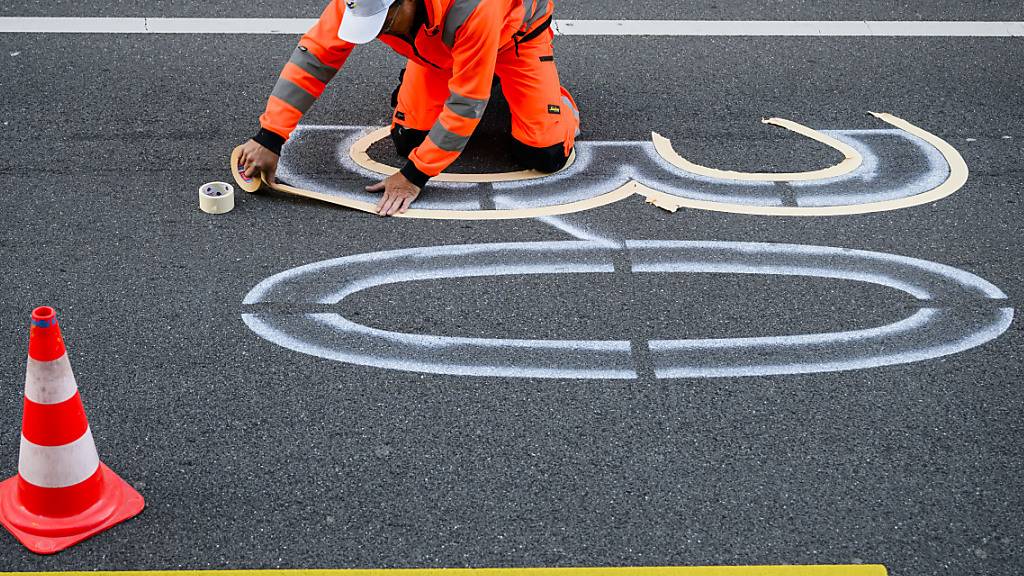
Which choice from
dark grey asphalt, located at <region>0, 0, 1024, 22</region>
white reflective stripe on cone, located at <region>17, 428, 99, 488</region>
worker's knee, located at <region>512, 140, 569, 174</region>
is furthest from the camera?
dark grey asphalt, located at <region>0, 0, 1024, 22</region>

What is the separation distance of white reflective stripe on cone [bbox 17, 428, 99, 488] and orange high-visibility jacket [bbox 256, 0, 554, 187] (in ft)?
7.55

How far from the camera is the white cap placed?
4793 millimetres

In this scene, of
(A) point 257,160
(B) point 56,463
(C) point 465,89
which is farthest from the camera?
(A) point 257,160

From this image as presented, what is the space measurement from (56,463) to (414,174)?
8.23 feet

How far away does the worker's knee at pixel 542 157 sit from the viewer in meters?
5.74

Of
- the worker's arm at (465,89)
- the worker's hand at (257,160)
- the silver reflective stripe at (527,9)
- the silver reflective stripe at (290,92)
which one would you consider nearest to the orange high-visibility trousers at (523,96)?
the silver reflective stripe at (527,9)

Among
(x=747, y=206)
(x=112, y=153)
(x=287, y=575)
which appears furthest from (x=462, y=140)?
(x=287, y=575)

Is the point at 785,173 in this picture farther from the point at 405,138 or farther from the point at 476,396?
the point at 476,396

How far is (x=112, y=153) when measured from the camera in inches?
229

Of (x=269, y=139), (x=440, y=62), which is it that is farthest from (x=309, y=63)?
(x=440, y=62)

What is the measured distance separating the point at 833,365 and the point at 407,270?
1.98 meters

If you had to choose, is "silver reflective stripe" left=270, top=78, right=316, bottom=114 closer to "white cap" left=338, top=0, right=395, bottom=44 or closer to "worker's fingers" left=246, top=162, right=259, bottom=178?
"worker's fingers" left=246, top=162, right=259, bottom=178

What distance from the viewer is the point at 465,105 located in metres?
5.10

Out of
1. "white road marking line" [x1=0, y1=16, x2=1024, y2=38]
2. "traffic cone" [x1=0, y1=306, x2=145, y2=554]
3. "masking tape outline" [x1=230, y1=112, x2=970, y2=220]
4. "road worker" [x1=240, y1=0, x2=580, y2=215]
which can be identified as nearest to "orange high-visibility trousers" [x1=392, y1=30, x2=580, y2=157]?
"road worker" [x1=240, y1=0, x2=580, y2=215]
